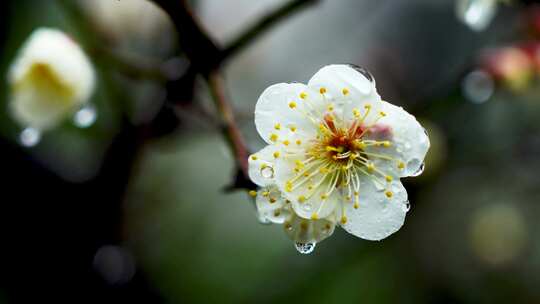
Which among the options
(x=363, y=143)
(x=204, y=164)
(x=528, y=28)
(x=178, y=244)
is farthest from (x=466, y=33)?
(x=363, y=143)

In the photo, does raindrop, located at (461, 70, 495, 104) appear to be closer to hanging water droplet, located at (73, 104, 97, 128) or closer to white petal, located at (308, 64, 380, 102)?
white petal, located at (308, 64, 380, 102)

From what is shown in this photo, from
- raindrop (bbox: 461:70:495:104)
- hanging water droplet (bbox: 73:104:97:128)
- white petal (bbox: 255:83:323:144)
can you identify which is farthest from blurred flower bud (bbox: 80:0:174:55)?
white petal (bbox: 255:83:323:144)

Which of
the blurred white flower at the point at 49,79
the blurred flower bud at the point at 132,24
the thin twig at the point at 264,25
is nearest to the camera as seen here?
the thin twig at the point at 264,25

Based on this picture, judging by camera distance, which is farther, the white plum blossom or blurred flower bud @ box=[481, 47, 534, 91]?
blurred flower bud @ box=[481, 47, 534, 91]

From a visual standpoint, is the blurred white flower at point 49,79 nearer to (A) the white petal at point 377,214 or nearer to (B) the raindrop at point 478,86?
(A) the white petal at point 377,214

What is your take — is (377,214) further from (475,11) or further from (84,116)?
(84,116)

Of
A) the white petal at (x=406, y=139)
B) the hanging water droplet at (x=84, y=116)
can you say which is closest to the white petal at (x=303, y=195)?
the white petal at (x=406, y=139)

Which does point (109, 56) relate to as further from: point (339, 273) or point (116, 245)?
point (339, 273)
